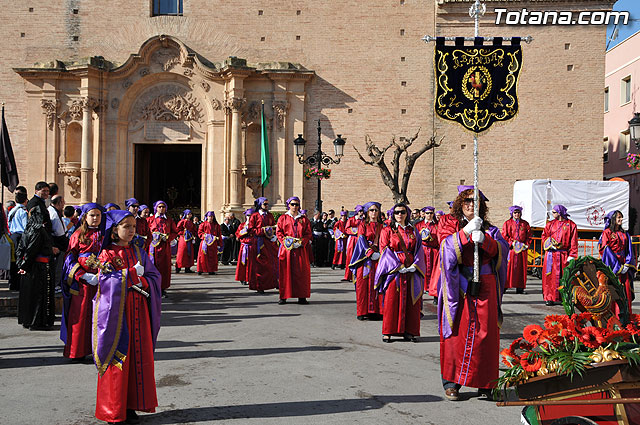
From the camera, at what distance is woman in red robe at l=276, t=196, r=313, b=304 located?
43.5 ft

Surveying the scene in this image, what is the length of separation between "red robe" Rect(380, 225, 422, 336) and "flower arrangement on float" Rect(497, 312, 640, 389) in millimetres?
4557

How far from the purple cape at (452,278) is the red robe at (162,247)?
374 inches

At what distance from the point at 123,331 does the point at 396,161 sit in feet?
75.0

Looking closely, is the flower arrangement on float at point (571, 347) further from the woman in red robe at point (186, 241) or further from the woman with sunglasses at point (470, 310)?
the woman in red robe at point (186, 241)

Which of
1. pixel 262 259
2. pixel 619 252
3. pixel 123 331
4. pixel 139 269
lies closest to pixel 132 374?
pixel 123 331

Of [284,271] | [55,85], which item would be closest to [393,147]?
[55,85]

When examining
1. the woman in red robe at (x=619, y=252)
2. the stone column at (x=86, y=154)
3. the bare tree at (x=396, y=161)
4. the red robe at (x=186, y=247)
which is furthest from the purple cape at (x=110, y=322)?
the stone column at (x=86, y=154)

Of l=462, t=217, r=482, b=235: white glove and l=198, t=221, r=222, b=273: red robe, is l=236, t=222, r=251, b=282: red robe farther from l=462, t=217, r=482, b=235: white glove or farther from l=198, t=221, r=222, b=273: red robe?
l=462, t=217, r=482, b=235: white glove

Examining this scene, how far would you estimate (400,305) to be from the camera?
367 inches

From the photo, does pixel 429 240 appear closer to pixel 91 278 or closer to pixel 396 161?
pixel 91 278

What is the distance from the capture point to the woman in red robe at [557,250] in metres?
14.4

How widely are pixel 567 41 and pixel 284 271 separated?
68.3 ft

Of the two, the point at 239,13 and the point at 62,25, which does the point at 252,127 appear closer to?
the point at 239,13

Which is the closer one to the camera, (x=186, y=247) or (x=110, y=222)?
(x=110, y=222)
